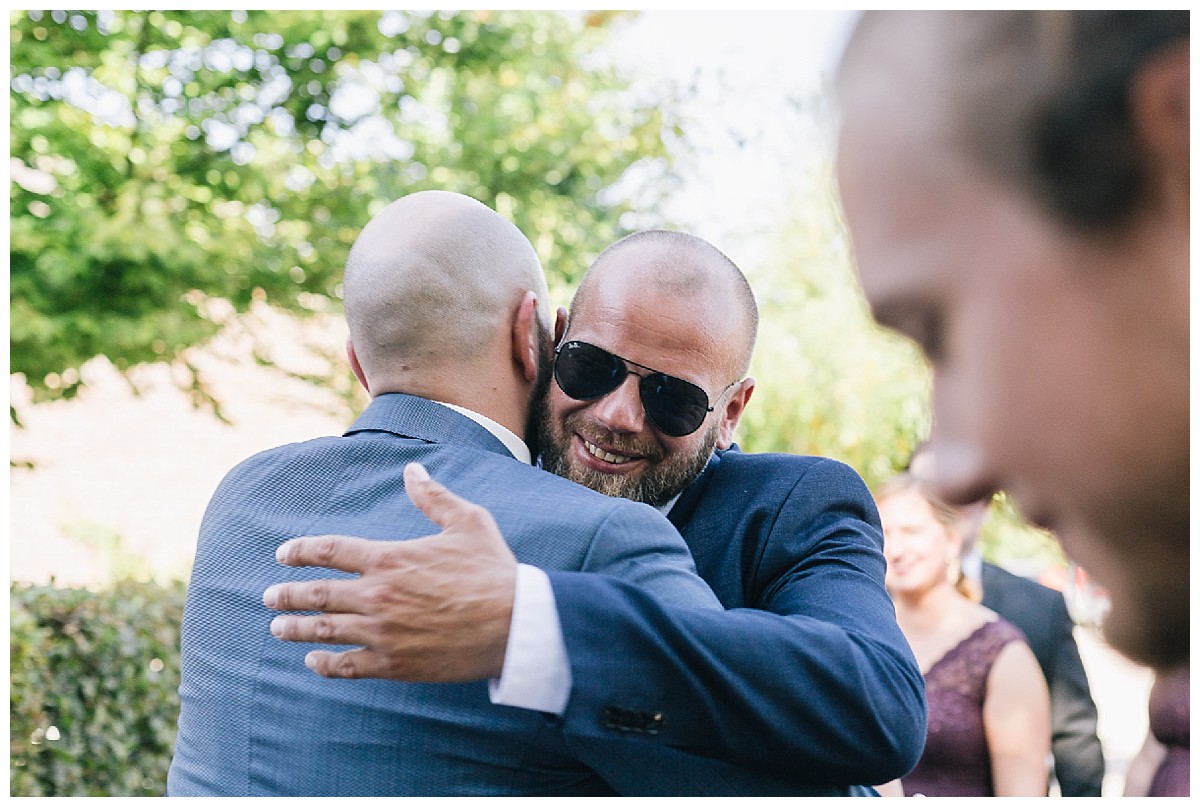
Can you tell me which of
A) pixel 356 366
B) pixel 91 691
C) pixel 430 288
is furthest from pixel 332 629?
pixel 91 691

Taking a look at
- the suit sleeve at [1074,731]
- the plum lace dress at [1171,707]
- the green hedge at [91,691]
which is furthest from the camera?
the green hedge at [91,691]

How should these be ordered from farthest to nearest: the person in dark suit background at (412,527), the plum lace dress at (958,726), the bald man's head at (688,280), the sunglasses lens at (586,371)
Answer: the plum lace dress at (958,726) → the bald man's head at (688,280) → the sunglasses lens at (586,371) → the person in dark suit background at (412,527)

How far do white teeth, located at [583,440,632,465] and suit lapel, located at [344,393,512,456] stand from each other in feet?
1.51

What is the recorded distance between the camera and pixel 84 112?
6.22 m

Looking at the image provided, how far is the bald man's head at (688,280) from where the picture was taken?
2.79 meters

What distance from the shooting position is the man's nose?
8.79ft

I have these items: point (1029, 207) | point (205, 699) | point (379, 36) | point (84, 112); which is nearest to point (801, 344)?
point (379, 36)

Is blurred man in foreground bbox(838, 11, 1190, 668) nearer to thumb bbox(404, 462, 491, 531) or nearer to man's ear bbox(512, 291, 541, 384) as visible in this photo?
thumb bbox(404, 462, 491, 531)

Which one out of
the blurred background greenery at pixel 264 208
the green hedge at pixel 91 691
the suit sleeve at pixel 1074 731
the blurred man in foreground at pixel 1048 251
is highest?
the blurred man in foreground at pixel 1048 251

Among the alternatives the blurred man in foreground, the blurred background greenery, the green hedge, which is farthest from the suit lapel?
the green hedge

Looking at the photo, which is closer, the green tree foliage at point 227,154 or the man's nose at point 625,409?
the man's nose at point 625,409

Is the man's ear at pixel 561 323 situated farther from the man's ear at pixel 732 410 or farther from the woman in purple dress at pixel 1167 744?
the woman in purple dress at pixel 1167 744

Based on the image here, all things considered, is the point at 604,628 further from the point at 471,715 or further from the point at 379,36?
the point at 379,36

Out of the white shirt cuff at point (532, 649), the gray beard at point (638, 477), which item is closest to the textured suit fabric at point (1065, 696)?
the gray beard at point (638, 477)
